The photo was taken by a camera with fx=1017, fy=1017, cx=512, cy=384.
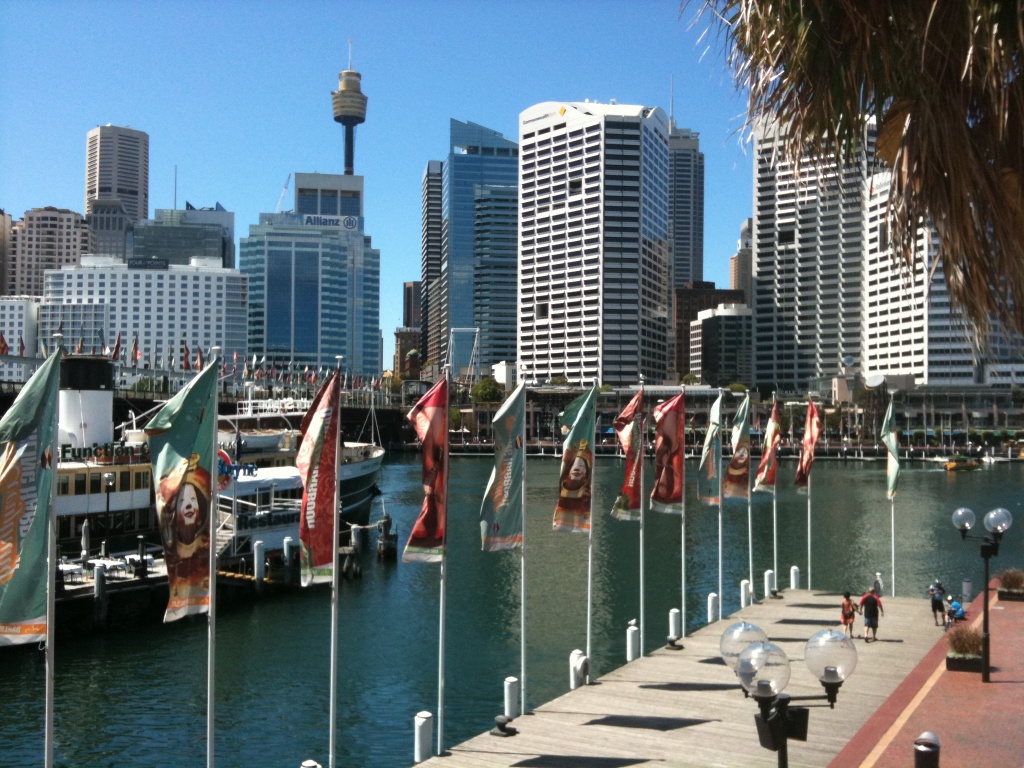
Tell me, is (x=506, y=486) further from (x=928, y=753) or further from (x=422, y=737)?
(x=928, y=753)

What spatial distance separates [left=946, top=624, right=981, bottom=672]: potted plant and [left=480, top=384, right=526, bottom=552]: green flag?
439 inches

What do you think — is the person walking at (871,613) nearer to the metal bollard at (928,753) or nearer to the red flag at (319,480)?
the metal bollard at (928,753)

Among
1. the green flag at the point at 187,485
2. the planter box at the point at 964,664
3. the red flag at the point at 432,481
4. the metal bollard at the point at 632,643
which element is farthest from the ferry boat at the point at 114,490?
the planter box at the point at 964,664

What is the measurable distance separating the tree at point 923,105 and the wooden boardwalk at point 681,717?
12.0m

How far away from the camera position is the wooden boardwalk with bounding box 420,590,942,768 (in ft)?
65.6

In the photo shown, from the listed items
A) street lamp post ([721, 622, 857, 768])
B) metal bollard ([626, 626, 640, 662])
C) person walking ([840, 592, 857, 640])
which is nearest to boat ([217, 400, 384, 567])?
metal bollard ([626, 626, 640, 662])

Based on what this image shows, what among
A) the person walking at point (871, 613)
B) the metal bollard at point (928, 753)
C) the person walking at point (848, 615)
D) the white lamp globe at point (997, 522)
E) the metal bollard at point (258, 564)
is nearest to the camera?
the metal bollard at point (928, 753)

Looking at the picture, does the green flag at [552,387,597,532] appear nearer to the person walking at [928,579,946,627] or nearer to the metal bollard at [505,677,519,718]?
the metal bollard at [505,677,519,718]

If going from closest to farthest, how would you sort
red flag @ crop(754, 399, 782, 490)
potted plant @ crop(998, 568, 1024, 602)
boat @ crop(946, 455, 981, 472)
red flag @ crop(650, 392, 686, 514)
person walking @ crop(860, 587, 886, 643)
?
person walking @ crop(860, 587, 886, 643)
red flag @ crop(650, 392, 686, 514)
potted plant @ crop(998, 568, 1024, 602)
red flag @ crop(754, 399, 782, 490)
boat @ crop(946, 455, 981, 472)

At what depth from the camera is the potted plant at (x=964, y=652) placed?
25078mm

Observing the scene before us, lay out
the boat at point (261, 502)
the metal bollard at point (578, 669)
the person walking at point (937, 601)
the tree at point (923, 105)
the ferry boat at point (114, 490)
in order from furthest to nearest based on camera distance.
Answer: the boat at point (261, 502)
the ferry boat at point (114, 490)
the person walking at point (937, 601)
the metal bollard at point (578, 669)
the tree at point (923, 105)

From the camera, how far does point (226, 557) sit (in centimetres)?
5047

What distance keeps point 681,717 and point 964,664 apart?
7.77 meters

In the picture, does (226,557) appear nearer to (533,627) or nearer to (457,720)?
(533,627)
